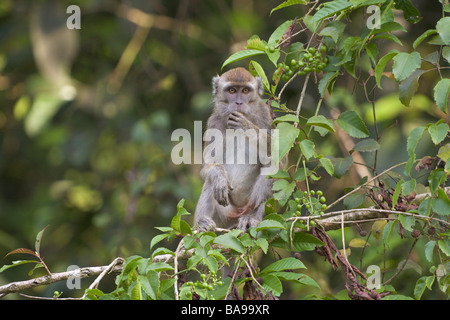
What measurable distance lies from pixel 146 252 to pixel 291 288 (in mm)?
2049

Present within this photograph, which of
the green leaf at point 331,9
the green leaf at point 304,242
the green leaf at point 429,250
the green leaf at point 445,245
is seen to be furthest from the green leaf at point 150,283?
the green leaf at point 331,9

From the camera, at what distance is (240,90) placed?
251 inches

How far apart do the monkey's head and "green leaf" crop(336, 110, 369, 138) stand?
2171mm

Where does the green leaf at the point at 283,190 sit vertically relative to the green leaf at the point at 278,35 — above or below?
below

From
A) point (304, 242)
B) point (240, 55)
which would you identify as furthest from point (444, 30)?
point (304, 242)

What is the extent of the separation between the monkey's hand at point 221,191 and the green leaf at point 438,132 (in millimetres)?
2385

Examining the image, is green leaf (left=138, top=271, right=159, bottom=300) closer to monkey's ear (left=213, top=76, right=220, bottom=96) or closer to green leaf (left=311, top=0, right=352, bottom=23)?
green leaf (left=311, top=0, right=352, bottom=23)

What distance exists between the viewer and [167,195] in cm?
844

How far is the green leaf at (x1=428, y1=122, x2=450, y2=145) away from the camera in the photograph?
3.63m

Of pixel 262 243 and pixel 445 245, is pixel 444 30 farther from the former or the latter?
pixel 262 243

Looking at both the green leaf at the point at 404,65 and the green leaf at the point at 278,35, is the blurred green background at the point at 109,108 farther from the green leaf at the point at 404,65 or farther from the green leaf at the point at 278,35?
the green leaf at the point at 404,65

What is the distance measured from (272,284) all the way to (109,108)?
638 cm

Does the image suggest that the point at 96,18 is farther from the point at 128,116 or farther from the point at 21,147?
the point at 21,147

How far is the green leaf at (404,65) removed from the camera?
377 cm
